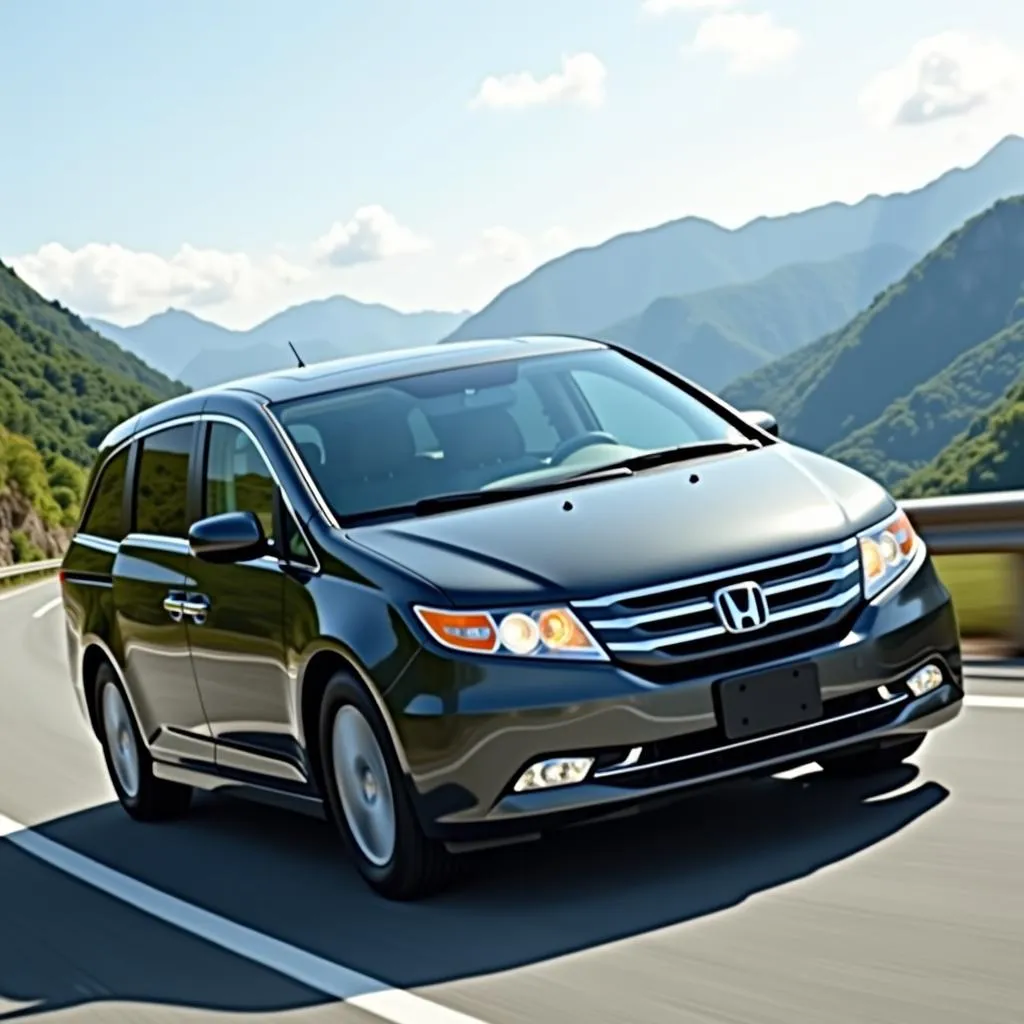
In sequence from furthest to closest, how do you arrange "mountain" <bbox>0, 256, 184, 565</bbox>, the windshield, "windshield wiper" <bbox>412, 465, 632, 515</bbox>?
1. "mountain" <bbox>0, 256, 184, 565</bbox>
2. the windshield
3. "windshield wiper" <bbox>412, 465, 632, 515</bbox>

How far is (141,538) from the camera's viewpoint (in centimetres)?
775

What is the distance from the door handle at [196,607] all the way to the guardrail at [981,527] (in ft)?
14.7

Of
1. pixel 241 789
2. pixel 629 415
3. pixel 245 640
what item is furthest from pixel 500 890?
pixel 629 415

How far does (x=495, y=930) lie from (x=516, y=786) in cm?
38

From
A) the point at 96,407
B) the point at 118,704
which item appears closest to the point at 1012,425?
the point at 118,704

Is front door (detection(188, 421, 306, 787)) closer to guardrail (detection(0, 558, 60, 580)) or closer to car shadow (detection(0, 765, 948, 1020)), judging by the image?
car shadow (detection(0, 765, 948, 1020))

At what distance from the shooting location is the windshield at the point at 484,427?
6.32 m

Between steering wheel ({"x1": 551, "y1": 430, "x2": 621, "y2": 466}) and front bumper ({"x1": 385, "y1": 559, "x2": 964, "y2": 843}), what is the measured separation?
1317 mm

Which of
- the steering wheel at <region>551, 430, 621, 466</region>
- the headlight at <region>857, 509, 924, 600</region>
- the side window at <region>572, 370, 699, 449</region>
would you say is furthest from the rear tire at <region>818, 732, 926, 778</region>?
the steering wheel at <region>551, 430, 621, 466</region>

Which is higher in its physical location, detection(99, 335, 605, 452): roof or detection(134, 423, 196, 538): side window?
detection(99, 335, 605, 452): roof

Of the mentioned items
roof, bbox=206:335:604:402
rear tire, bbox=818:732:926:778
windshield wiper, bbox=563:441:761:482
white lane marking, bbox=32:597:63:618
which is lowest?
white lane marking, bbox=32:597:63:618

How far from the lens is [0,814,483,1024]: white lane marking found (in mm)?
4660

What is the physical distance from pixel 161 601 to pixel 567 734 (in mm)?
2438

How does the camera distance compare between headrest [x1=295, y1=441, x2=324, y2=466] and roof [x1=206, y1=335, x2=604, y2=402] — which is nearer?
headrest [x1=295, y1=441, x2=324, y2=466]
